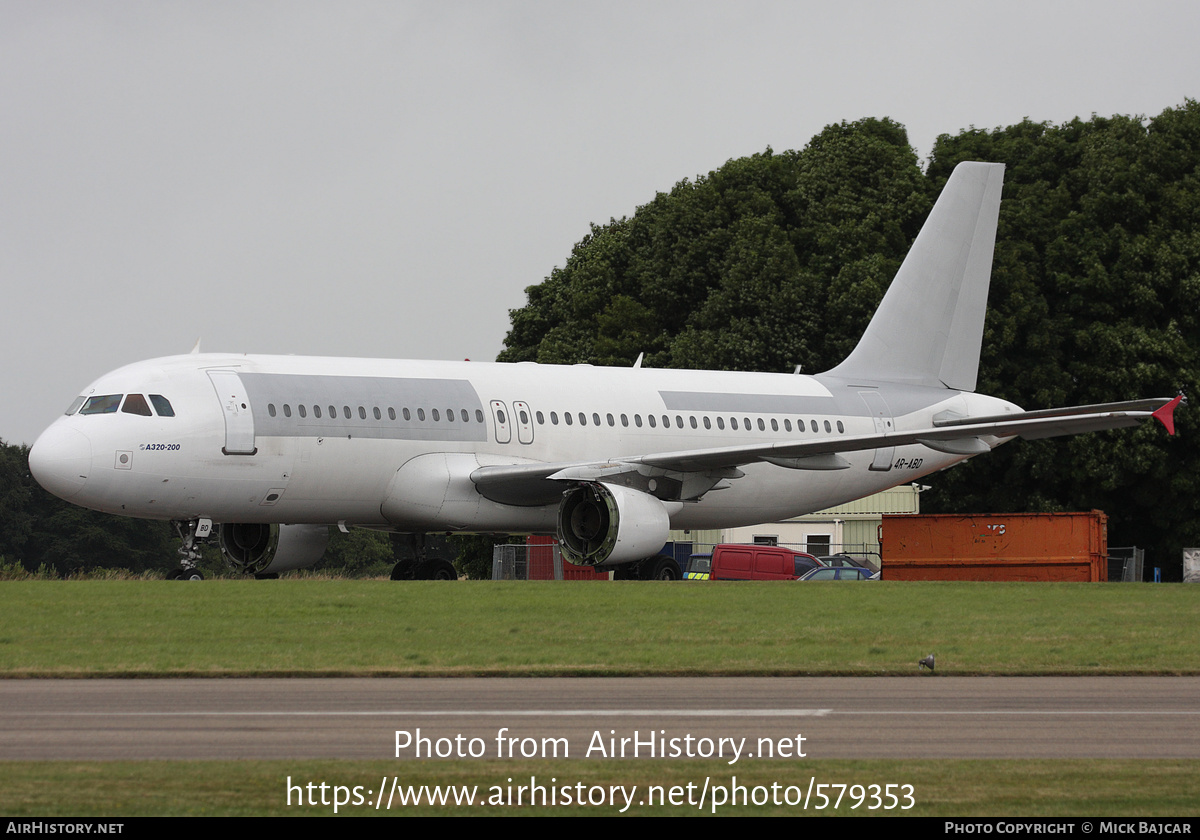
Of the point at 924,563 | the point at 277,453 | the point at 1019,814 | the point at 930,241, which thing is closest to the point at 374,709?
the point at 1019,814

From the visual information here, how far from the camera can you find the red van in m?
41.6

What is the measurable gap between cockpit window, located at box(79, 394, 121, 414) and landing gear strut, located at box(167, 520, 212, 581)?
2.40m

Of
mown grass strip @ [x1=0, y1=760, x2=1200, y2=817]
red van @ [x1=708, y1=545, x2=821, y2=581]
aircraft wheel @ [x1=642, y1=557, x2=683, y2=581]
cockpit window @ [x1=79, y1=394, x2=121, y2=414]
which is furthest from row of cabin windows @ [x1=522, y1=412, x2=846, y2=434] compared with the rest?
mown grass strip @ [x1=0, y1=760, x2=1200, y2=817]

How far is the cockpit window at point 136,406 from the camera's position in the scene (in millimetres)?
24891

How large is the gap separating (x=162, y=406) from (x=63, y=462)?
1820mm

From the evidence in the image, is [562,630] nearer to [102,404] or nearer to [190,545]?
[190,545]

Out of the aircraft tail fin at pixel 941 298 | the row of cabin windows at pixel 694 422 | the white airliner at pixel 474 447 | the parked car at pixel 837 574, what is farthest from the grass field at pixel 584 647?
the parked car at pixel 837 574

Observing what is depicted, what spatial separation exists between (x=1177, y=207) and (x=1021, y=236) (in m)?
4.83

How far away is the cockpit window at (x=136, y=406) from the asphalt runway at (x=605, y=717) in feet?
43.0

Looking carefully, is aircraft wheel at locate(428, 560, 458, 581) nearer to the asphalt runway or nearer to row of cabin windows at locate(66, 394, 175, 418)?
row of cabin windows at locate(66, 394, 175, 418)

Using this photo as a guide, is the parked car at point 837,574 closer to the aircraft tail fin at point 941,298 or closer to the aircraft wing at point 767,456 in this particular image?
the aircraft tail fin at point 941,298

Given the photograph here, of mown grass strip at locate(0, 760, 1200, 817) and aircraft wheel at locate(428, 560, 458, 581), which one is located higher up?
aircraft wheel at locate(428, 560, 458, 581)

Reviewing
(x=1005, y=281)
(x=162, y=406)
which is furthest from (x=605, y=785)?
(x=1005, y=281)
